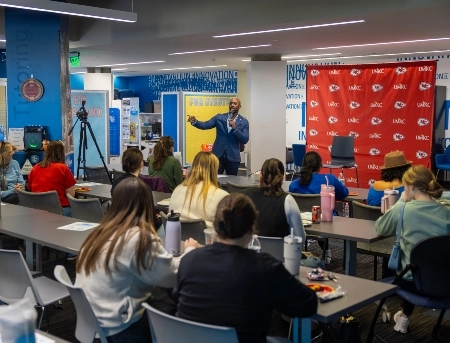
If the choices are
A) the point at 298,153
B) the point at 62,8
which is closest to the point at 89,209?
the point at 62,8

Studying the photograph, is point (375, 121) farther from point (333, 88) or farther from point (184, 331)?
point (184, 331)

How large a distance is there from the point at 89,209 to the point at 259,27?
13.4 ft

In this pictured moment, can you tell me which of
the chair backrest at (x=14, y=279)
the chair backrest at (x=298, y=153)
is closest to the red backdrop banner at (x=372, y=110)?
the chair backrest at (x=298, y=153)

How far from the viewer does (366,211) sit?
5.03 m

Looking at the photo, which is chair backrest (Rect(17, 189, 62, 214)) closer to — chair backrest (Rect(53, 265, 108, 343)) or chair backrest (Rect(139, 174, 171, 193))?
chair backrest (Rect(139, 174, 171, 193))

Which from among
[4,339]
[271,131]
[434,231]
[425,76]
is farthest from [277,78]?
[4,339]

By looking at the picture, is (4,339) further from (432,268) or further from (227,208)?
(432,268)

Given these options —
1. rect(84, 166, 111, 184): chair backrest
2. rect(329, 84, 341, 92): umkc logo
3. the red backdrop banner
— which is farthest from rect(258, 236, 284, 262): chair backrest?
rect(329, 84, 341, 92): umkc logo

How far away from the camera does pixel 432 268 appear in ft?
12.2

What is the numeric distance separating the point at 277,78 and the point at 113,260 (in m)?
9.49

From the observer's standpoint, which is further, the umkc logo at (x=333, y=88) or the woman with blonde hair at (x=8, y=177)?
the umkc logo at (x=333, y=88)

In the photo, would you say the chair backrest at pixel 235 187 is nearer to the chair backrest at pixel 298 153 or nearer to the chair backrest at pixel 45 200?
A: the chair backrest at pixel 45 200

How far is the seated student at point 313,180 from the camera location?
5.64 m

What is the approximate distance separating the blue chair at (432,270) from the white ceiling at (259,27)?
12.3ft
